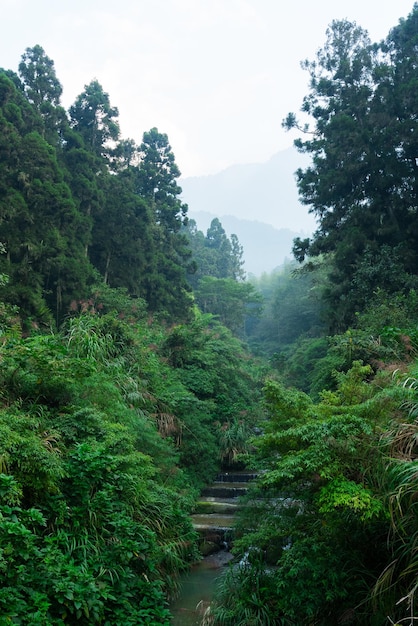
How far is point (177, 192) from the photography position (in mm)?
25641

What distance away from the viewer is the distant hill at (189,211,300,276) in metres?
181

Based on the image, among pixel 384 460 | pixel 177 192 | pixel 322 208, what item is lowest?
pixel 384 460

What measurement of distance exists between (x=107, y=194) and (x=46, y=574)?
17.2m

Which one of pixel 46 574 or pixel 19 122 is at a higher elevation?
pixel 19 122

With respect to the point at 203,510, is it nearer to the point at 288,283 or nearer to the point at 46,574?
the point at 46,574

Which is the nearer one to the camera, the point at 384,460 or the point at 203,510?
the point at 384,460

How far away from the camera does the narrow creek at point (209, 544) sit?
5.88m

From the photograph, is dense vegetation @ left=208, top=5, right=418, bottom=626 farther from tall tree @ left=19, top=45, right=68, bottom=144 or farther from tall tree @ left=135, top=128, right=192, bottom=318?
tall tree @ left=19, top=45, right=68, bottom=144

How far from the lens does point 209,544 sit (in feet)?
26.7

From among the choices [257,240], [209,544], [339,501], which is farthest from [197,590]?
[257,240]

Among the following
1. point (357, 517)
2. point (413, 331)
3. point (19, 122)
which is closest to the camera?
point (357, 517)

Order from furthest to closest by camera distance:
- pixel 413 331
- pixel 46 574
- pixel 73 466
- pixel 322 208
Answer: pixel 322 208
pixel 413 331
pixel 73 466
pixel 46 574

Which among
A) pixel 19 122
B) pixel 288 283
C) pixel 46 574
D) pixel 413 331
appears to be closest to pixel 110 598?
pixel 46 574

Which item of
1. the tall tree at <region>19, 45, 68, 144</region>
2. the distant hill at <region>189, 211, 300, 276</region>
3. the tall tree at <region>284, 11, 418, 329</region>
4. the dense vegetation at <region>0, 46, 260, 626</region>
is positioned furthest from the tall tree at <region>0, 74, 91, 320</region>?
the distant hill at <region>189, 211, 300, 276</region>
